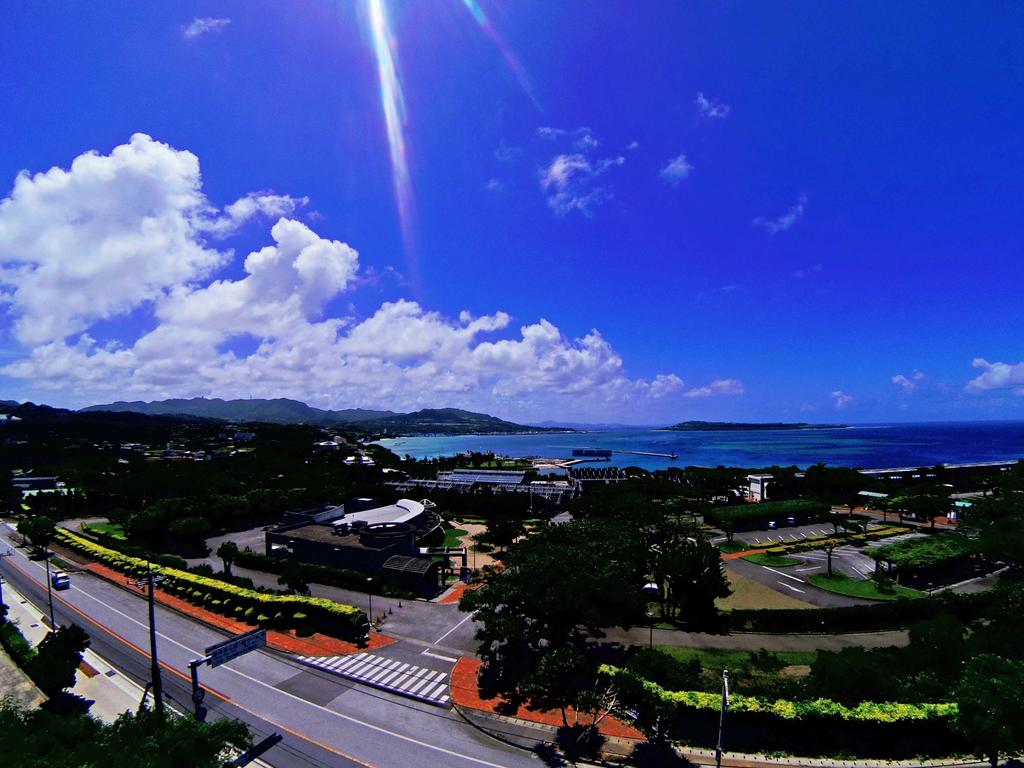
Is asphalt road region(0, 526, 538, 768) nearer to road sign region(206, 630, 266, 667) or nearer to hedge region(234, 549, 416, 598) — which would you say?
road sign region(206, 630, 266, 667)

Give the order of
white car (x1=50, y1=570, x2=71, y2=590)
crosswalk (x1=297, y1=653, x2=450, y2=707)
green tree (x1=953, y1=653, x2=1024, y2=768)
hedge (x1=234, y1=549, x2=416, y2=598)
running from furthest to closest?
1. white car (x1=50, y1=570, x2=71, y2=590)
2. hedge (x1=234, y1=549, x2=416, y2=598)
3. crosswalk (x1=297, y1=653, x2=450, y2=707)
4. green tree (x1=953, y1=653, x2=1024, y2=768)

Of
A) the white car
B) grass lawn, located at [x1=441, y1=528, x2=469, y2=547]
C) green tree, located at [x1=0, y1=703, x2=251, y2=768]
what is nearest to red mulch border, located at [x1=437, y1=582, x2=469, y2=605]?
grass lawn, located at [x1=441, y1=528, x2=469, y2=547]

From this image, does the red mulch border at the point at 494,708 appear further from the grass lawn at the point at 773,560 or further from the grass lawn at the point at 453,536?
the grass lawn at the point at 773,560

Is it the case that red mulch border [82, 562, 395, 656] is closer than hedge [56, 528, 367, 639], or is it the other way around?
red mulch border [82, 562, 395, 656]

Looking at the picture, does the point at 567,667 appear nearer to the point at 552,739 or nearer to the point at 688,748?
the point at 552,739

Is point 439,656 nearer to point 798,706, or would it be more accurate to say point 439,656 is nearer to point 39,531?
point 798,706

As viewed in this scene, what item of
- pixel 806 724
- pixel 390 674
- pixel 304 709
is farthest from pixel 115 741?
pixel 806 724

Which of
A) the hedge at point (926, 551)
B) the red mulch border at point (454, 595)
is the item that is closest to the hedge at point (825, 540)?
the hedge at point (926, 551)
